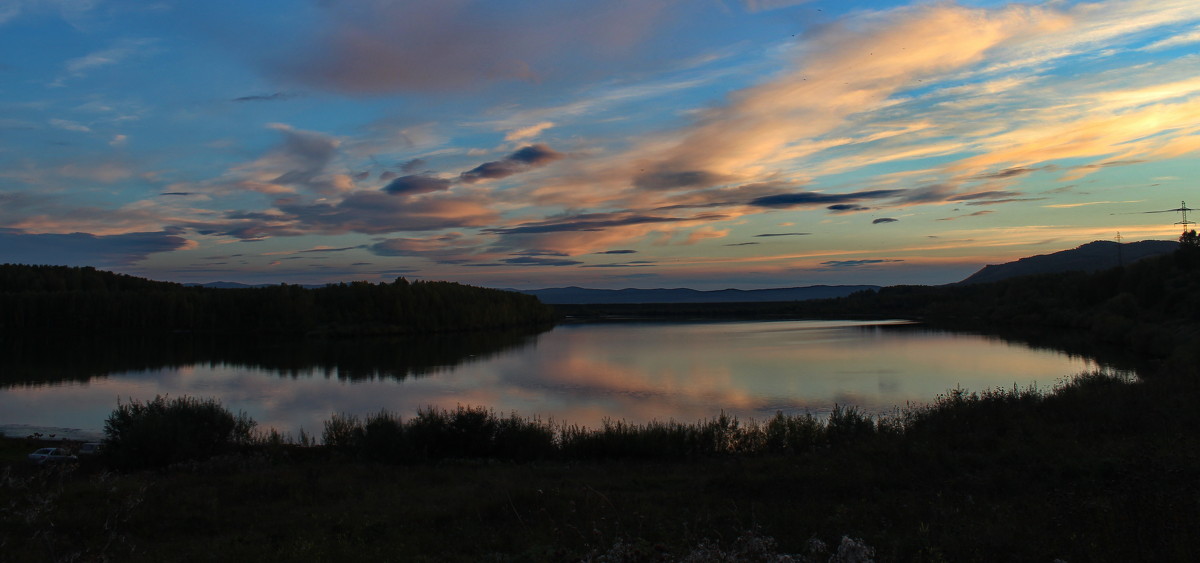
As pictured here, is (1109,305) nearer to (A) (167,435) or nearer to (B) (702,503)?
(B) (702,503)

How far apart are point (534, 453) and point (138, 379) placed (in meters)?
26.5

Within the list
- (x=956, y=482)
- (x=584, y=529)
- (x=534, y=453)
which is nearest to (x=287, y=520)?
(x=584, y=529)

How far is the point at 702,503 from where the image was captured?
742cm

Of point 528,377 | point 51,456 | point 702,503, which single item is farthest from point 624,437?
point 528,377

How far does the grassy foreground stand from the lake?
25.4 ft

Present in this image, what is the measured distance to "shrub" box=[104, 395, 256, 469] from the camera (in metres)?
11.9

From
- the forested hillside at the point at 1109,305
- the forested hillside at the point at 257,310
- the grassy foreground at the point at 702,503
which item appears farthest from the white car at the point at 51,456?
the forested hillside at the point at 257,310

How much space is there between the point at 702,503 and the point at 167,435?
10002 millimetres

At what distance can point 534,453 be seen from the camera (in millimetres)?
13258

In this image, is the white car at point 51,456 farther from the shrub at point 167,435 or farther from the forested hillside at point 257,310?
the forested hillside at point 257,310

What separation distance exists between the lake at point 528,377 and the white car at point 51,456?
206 inches

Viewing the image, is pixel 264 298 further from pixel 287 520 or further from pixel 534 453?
pixel 287 520

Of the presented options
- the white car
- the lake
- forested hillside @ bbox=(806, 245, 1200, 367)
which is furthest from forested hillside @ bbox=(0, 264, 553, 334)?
forested hillside @ bbox=(806, 245, 1200, 367)

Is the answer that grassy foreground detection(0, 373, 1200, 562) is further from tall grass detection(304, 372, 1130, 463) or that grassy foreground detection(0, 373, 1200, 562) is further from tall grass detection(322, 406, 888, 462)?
tall grass detection(322, 406, 888, 462)
